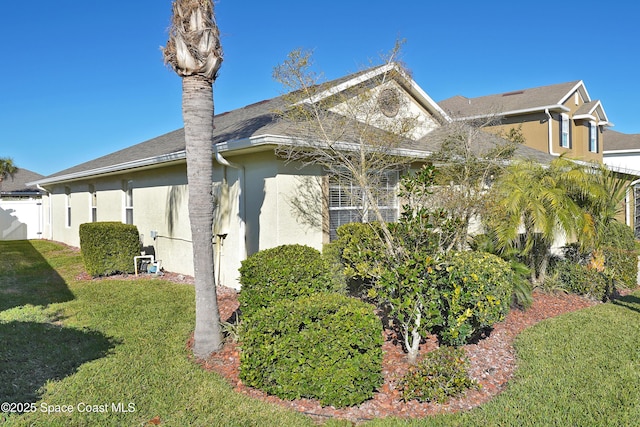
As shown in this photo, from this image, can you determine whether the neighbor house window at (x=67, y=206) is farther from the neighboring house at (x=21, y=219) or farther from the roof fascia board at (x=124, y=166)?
the neighboring house at (x=21, y=219)

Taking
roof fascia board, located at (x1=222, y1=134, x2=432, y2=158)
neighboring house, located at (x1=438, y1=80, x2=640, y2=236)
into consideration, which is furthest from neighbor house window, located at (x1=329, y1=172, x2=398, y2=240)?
neighboring house, located at (x1=438, y1=80, x2=640, y2=236)

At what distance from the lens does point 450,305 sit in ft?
17.1

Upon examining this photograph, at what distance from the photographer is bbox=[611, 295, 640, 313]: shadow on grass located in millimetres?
8520

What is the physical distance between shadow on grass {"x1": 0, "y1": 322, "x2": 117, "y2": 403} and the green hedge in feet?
13.8

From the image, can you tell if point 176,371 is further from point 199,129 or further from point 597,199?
point 597,199

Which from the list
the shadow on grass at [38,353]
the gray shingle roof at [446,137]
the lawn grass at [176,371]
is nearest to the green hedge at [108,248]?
the lawn grass at [176,371]

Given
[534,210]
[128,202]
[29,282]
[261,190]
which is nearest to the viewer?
[534,210]

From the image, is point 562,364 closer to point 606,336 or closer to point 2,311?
point 606,336

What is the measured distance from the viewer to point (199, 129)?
18.9 ft

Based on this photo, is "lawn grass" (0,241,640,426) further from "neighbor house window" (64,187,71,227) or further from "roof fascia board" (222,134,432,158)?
"neighbor house window" (64,187,71,227)

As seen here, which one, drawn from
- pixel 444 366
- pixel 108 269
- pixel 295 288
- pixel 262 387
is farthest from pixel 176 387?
pixel 108 269

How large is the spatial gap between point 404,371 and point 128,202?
38.3 feet

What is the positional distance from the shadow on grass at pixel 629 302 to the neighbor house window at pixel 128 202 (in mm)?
12841

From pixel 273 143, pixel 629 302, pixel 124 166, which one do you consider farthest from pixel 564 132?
pixel 124 166
